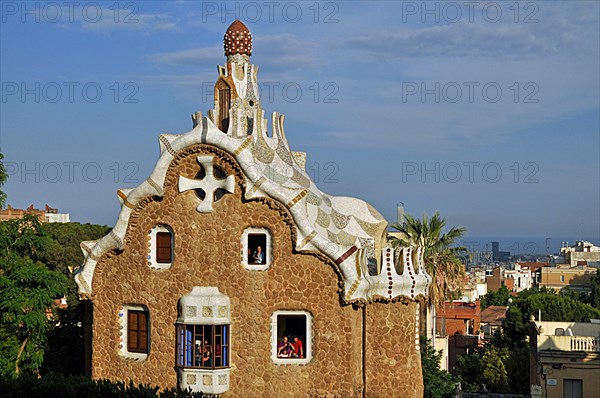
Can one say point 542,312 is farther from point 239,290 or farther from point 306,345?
point 239,290

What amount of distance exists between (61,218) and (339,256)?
79666mm

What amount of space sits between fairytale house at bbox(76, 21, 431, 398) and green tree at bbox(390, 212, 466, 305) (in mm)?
10011

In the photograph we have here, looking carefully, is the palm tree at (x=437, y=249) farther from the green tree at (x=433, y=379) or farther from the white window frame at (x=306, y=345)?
the white window frame at (x=306, y=345)

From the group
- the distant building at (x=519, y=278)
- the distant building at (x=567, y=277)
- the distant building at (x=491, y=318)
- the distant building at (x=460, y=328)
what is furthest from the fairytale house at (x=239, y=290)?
the distant building at (x=519, y=278)

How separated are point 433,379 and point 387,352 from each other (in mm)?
8083

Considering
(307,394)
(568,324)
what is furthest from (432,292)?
(307,394)

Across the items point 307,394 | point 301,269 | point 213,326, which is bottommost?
point 307,394

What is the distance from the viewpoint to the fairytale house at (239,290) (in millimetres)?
19625

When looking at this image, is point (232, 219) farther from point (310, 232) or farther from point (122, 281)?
point (122, 281)

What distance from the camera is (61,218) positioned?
94.4m

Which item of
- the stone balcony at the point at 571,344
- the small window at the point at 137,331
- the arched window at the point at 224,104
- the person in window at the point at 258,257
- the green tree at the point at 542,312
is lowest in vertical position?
the green tree at the point at 542,312

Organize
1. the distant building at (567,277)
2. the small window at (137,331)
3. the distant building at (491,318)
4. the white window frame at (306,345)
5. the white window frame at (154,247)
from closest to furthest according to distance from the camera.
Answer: the white window frame at (306,345) < the white window frame at (154,247) < the small window at (137,331) < the distant building at (491,318) < the distant building at (567,277)

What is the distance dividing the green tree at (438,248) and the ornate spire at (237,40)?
10181 millimetres

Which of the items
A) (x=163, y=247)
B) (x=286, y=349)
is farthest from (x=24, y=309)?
(x=286, y=349)
